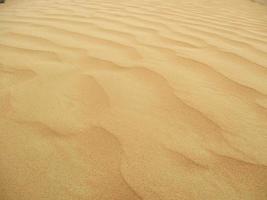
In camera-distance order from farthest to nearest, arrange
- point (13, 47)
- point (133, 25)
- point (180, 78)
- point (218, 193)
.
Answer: point (133, 25) < point (13, 47) < point (180, 78) < point (218, 193)

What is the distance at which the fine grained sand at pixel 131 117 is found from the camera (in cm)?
72

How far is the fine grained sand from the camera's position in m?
0.72

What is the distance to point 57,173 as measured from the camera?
0.75 meters

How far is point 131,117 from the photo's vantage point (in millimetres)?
986

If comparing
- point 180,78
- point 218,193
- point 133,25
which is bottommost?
point 218,193

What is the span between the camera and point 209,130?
0.92 metres

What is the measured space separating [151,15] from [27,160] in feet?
7.37

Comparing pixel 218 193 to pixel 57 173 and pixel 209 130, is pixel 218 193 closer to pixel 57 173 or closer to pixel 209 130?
pixel 209 130

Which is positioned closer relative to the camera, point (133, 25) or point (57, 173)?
point (57, 173)

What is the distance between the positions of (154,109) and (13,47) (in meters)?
1.11

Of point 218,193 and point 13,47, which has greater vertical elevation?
point 13,47

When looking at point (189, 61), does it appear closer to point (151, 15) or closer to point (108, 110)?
point (108, 110)

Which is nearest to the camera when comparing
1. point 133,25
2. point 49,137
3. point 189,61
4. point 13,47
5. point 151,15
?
point 49,137

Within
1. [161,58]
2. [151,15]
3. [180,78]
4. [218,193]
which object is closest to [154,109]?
[180,78]
